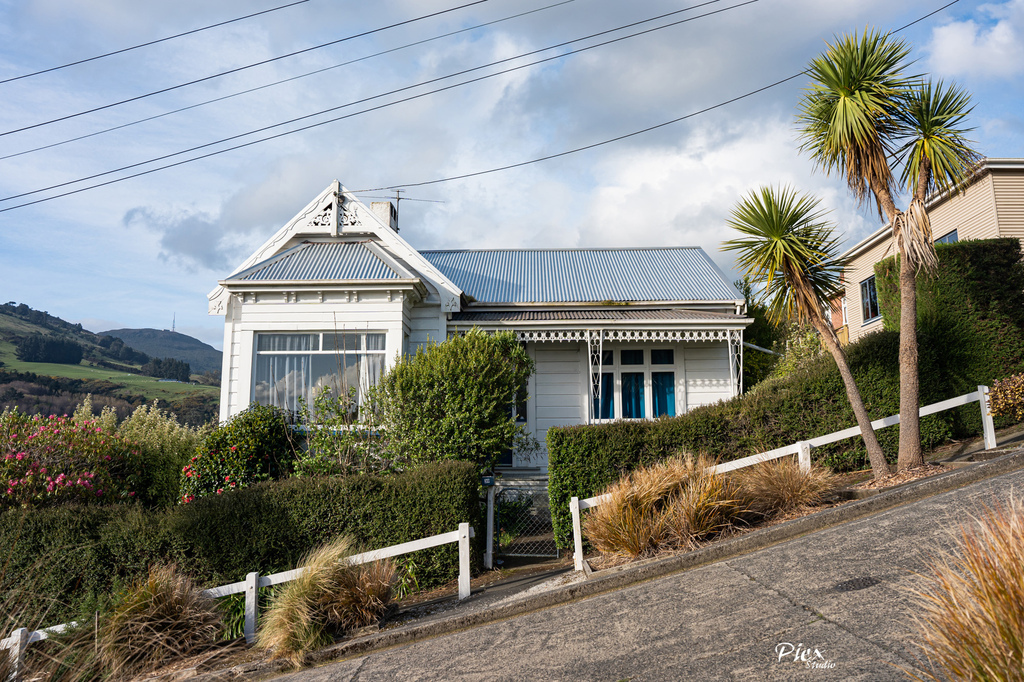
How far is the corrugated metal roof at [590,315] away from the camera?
47.5 ft

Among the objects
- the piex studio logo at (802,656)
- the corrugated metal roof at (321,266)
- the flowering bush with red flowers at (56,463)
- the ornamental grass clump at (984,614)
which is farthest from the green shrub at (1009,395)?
the flowering bush with red flowers at (56,463)

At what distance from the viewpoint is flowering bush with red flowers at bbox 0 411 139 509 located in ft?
31.8

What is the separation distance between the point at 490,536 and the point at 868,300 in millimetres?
19314

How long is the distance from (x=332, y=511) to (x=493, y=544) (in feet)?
8.77

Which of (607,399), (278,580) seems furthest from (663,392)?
(278,580)

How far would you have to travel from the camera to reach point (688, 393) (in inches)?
597

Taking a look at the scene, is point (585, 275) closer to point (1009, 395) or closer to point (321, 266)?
point (321, 266)

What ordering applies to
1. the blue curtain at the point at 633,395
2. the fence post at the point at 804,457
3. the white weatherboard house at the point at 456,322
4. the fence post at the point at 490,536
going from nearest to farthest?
the fence post at the point at 804,457, the fence post at the point at 490,536, the white weatherboard house at the point at 456,322, the blue curtain at the point at 633,395

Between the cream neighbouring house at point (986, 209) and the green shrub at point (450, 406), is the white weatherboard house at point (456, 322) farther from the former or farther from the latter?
the cream neighbouring house at point (986, 209)

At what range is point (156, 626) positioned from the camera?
263 inches

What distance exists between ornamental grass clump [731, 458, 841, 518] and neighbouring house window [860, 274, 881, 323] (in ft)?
54.5

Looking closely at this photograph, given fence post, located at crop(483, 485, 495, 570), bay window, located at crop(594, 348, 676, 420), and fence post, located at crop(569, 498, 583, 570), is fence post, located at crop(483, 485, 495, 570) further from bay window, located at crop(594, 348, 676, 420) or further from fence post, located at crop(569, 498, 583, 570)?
bay window, located at crop(594, 348, 676, 420)

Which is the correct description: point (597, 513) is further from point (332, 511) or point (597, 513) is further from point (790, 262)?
point (790, 262)

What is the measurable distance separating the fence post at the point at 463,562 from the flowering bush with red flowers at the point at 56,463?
6.44 m
